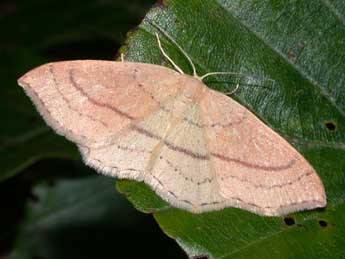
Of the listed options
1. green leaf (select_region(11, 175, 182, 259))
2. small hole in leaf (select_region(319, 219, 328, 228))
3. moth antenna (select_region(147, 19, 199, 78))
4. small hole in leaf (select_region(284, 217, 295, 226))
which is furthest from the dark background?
small hole in leaf (select_region(319, 219, 328, 228))

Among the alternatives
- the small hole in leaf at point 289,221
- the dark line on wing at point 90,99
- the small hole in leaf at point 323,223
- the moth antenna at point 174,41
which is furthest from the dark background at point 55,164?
the small hole in leaf at point 323,223

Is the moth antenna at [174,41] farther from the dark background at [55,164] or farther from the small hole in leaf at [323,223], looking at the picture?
the dark background at [55,164]

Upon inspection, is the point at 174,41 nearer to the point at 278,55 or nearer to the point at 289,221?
the point at 278,55

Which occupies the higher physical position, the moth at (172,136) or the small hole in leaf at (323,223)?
the small hole in leaf at (323,223)

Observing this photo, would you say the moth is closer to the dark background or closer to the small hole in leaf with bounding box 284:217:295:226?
the small hole in leaf with bounding box 284:217:295:226

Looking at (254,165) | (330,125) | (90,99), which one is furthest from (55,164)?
(330,125)

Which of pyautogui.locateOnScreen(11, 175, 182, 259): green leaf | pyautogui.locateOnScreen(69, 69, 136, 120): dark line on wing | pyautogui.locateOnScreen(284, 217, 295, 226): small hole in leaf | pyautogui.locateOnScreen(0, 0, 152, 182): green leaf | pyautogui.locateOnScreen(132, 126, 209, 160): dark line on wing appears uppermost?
pyautogui.locateOnScreen(284, 217, 295, 226): small hole in leaf

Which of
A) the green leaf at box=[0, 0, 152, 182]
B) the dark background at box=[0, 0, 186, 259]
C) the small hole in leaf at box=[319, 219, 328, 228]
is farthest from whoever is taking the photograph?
the dark background at box=[0, 0, 186, 259]

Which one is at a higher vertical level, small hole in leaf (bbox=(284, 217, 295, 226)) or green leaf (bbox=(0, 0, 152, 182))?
small hole in leaf (bbox=(284, 217, 295, 226))
